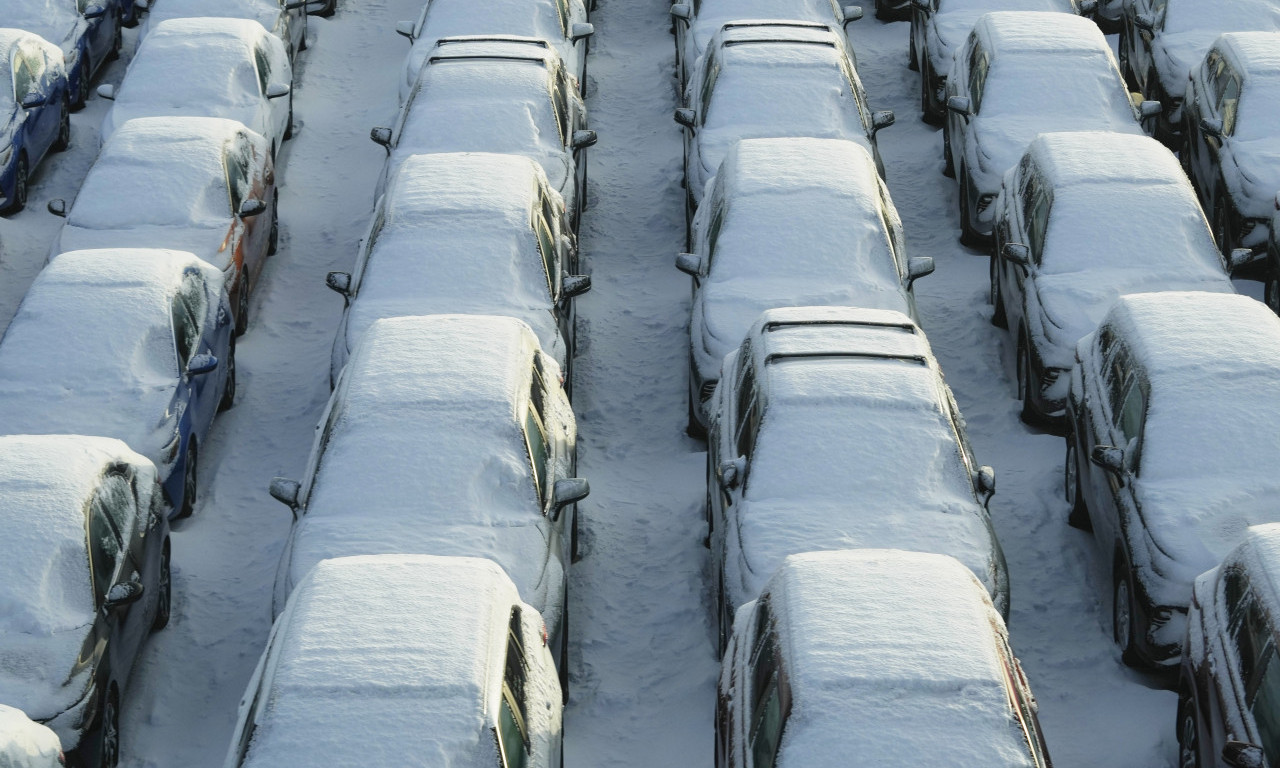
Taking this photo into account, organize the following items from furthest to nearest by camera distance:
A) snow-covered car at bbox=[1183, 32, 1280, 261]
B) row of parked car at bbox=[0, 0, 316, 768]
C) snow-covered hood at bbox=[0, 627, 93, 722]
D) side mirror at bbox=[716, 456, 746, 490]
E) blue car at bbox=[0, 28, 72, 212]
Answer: blue car at bbox=[0, 28, 72, 212]
snow-covered car at bbox=[1183, 32, 1280, 261]
side mirror at bbox=[716, 456, 746, 490]
row of parked car at bbox=[0, 0, 316, 768]
snow-covered hood at bbox=[0, 627, 93, 722]

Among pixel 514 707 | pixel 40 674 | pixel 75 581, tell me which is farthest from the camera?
pixel 75 581

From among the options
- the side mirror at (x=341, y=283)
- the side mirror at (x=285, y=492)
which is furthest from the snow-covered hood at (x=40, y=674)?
the side mirror at (x=341, y=283)

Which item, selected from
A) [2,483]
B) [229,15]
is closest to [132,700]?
[2,483]

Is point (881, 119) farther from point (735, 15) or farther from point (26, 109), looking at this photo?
point (26, 109)

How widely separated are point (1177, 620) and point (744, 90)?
21.4ft

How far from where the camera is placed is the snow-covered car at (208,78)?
47.8ft

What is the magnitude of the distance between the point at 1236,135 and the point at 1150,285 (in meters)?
2.82

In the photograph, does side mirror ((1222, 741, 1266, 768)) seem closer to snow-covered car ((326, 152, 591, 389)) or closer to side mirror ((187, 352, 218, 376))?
snow-covered car ((326, 152, 591, 389))

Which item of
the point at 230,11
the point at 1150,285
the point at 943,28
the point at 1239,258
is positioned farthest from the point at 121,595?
the point at 943,28

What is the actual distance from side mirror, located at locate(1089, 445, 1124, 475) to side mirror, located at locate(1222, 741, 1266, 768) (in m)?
2.36

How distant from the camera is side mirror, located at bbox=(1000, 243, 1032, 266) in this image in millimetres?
11461

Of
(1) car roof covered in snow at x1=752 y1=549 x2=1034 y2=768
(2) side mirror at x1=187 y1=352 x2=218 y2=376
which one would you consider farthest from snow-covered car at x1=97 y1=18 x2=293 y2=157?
(1) car roof covered in snow at x1=752 y1=549 x2=1034 y2=768

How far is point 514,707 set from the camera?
22.9 feet

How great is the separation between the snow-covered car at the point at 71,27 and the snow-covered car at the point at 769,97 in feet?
21.3
